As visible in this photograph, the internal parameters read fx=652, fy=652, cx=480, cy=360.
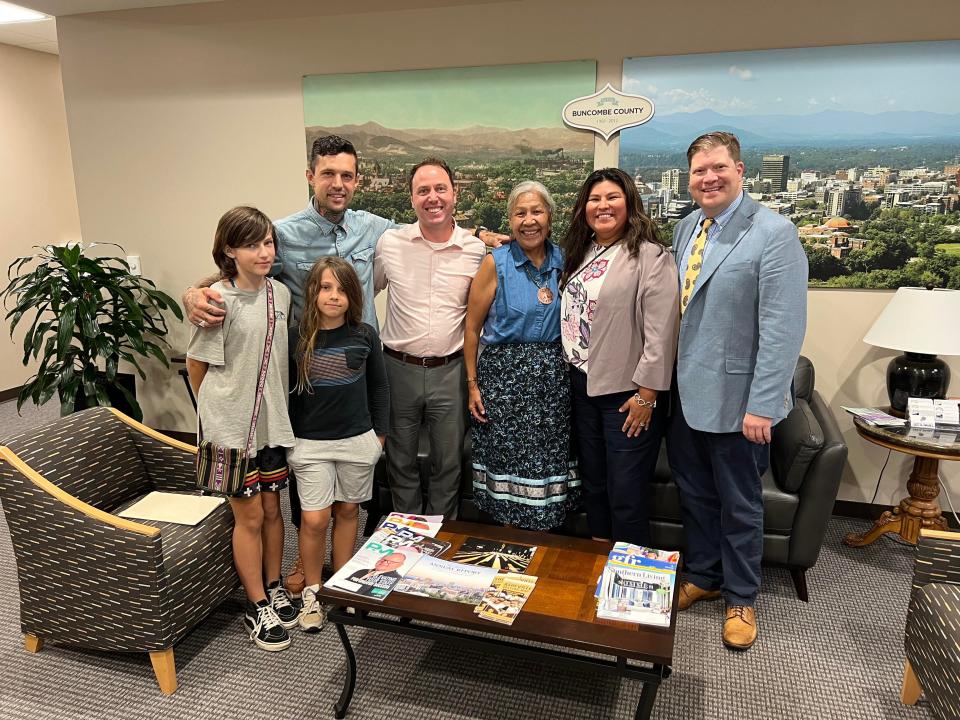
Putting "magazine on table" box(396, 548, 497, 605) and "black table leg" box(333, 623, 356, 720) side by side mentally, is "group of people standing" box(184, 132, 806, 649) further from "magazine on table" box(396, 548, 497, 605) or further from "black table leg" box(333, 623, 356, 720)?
"magazine on table" box(396, 548, 497, 605)

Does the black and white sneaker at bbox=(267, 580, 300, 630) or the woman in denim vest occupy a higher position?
the woman in denim vest

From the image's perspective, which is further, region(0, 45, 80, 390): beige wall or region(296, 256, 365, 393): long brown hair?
region(0, 45, 80, 390): beige wall

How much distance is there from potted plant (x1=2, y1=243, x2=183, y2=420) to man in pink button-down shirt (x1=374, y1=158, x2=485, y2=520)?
2.07 m

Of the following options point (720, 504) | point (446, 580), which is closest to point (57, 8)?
point (446, 580)

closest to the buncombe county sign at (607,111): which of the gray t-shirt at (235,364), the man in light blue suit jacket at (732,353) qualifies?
the man in light blue suit jacket at (732,353)

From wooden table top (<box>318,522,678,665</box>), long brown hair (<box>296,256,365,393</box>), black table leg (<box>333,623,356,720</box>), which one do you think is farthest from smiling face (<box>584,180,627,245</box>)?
black table leg (<box>333,623,356,720</box>)

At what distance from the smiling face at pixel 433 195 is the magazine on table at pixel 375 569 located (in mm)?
1102

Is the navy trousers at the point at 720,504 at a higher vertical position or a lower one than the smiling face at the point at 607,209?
lower

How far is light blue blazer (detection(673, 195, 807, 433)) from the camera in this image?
199 centimetres

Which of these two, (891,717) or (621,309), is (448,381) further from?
(891,717)

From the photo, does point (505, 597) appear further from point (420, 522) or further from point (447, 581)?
point (420, 522)

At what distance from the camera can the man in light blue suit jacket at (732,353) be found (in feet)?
6.59

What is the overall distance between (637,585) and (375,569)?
0.78 meters

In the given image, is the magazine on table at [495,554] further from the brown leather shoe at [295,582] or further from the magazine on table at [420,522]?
the brown leather shoe at [295,582]
